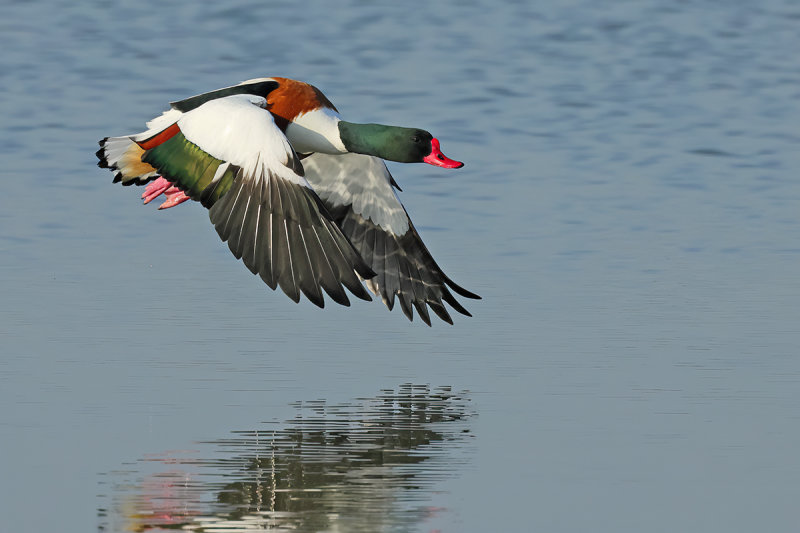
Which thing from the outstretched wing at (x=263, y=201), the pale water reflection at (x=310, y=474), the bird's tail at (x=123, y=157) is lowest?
the pale water reflection at (x=310, y=474)

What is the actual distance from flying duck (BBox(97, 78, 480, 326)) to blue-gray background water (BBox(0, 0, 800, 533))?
476 millimetres

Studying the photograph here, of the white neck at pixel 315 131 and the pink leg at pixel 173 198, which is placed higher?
the white neck at pixel 315 131

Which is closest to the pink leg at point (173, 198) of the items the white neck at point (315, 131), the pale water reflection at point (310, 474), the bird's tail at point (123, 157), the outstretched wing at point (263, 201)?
the bird's tail at point (123, 157)

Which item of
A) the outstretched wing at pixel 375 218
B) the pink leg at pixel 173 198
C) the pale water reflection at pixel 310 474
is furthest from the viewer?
the outstretched wing at pixel 375 218

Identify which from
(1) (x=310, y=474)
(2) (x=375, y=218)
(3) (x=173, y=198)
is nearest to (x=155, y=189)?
(3) (x=173, y=198)

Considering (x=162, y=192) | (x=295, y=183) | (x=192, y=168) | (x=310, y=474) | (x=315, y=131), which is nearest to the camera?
(x=310, y=474)

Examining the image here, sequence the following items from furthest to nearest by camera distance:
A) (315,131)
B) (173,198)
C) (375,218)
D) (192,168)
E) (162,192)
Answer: (375,218) → (173,198) → (162,192) → (315,131) → (192,168)

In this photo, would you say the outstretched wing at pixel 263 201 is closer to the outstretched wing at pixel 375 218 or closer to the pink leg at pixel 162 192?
the pink leg at pixel 162 192

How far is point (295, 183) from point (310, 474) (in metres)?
2.41

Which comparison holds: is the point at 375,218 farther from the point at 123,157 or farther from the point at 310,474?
the point at 310,474

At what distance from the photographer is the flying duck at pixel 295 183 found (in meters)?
9.48

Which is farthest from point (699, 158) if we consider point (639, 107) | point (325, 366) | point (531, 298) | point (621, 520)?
point (621, 520)

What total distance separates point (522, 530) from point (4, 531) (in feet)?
6.77

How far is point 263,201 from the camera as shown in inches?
380
